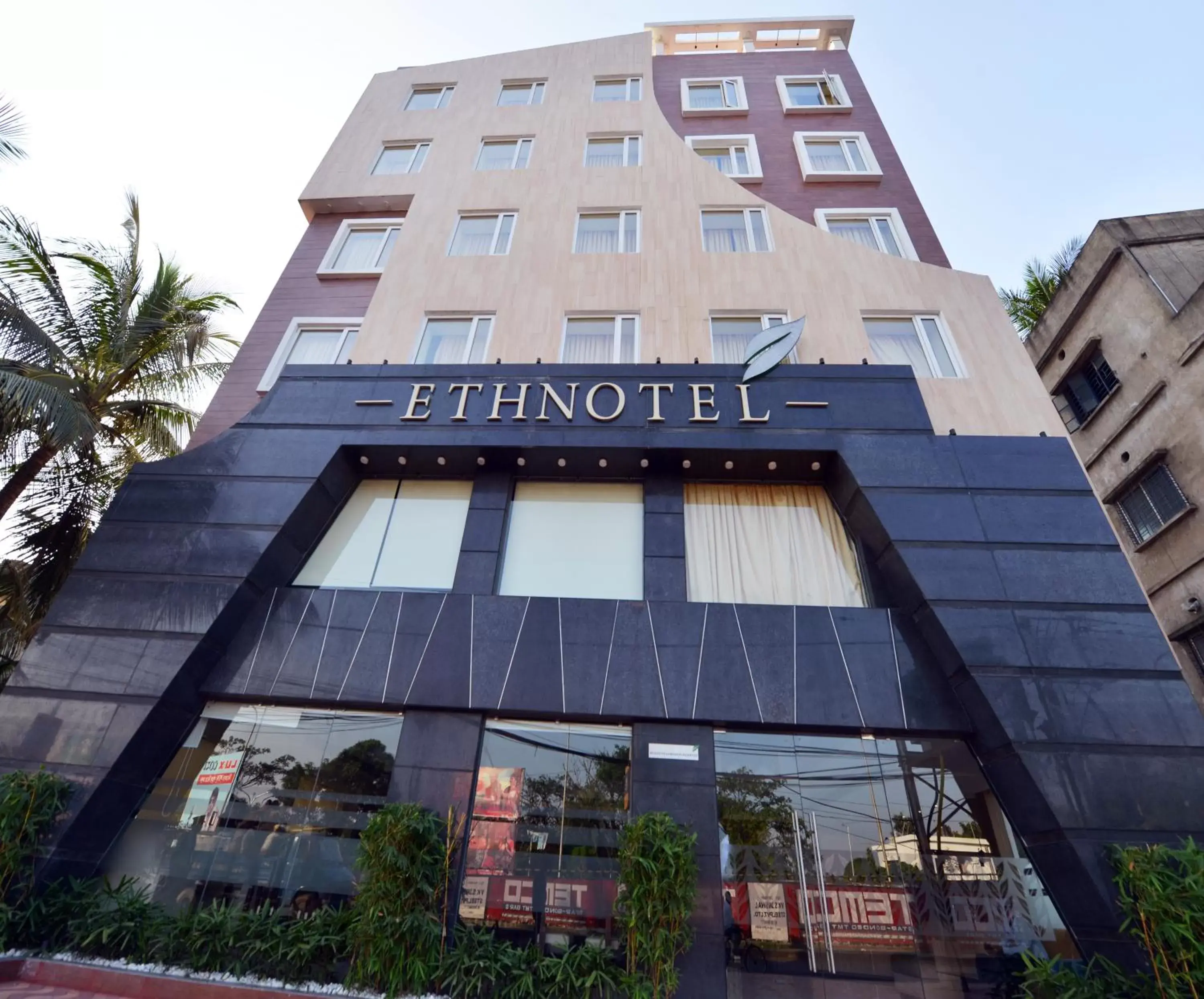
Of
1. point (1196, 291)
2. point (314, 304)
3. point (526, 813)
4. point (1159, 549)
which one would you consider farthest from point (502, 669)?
point (1196, 291)

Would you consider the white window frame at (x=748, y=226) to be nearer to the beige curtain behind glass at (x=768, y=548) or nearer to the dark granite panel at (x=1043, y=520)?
the beige curtain behind glass at (x=768, y=548)

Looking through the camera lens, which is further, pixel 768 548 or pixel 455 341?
pixel 455 341

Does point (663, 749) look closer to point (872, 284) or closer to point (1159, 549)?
point (872, 284)

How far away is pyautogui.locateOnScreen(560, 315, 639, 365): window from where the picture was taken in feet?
34.8

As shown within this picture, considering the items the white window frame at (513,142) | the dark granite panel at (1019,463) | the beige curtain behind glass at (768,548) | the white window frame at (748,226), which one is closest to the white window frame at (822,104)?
the white window frame at (748,226)

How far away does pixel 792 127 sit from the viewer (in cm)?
1499

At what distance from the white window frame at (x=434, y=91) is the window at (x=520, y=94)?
135 cm

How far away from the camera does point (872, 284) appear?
35.9 ft

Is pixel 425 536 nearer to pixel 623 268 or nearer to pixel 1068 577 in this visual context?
pixel 623 268

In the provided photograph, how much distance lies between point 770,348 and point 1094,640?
5822mm

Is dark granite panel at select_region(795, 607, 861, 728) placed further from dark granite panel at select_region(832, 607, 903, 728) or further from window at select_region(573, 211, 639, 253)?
window at select_region(573, 211, 639, 253)

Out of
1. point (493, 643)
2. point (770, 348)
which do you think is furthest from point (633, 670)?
point (770, 348)

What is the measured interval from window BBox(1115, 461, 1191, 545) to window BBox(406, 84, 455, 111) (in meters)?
19.6

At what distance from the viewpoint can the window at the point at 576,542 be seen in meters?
8.66
